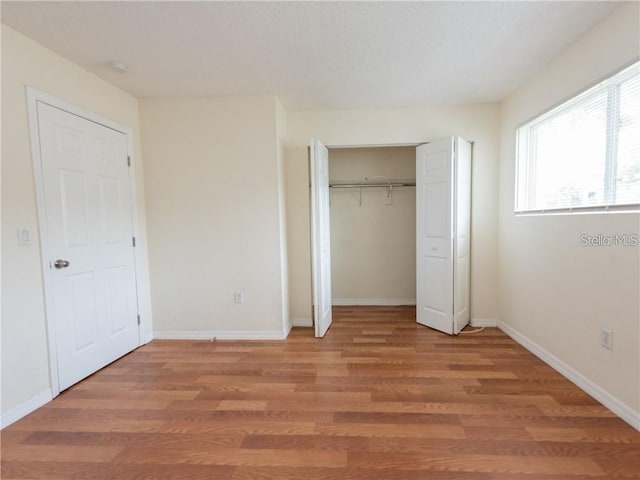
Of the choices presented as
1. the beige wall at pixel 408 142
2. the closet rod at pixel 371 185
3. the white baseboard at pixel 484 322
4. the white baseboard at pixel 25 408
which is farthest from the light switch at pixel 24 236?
the white baseboard at pixel 484 322

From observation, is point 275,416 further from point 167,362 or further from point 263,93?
point 263,93

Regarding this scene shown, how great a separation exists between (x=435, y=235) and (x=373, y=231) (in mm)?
1173

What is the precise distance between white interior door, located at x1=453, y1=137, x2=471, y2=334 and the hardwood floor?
0.55 metres

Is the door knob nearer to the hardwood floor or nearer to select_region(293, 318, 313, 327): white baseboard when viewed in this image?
the hardwood floor

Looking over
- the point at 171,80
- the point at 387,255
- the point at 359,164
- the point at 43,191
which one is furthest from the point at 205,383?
the point at 359,164

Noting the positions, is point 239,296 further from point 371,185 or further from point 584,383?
point 584,383

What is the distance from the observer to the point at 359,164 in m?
4.22

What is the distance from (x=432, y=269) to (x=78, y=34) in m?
3.60

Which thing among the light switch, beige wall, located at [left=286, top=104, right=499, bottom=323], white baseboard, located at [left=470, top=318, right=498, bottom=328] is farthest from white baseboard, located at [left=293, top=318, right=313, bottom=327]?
the light switch

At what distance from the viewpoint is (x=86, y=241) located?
2.39 m

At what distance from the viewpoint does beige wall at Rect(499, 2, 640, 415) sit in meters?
1.76

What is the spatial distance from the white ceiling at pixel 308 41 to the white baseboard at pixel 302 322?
2475mm

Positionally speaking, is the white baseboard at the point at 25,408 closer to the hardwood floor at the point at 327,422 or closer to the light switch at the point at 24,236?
the hardwood floor at the point at 327,422

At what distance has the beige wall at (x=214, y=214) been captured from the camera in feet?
9.78
